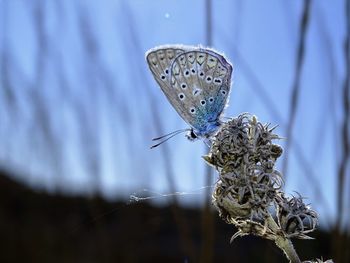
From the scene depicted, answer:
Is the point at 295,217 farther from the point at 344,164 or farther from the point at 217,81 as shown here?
the point at 344,164

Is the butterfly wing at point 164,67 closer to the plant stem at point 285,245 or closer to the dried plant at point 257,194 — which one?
the dried plant at point 257,194

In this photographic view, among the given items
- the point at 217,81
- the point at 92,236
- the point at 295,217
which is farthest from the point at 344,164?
the point at 92,236

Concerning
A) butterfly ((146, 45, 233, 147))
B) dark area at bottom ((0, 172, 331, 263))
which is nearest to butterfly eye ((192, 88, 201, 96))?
butterfly ((146, 45, 233, 147))

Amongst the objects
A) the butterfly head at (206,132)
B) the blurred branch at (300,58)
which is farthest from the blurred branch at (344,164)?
the butterfly head at (206,132)

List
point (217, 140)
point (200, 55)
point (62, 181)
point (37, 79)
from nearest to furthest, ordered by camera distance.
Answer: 1. point (217, 140)
2. point (200, 55)
3. point (37, 79)
4. point (62, 181)

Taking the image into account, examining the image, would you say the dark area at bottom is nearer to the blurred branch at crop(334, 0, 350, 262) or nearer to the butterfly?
the blurred branch at crop(334, 0, 350, 262)

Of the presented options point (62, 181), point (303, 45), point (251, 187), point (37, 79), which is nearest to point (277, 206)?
point (251, 187)

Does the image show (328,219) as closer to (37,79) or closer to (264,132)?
(264,132)
